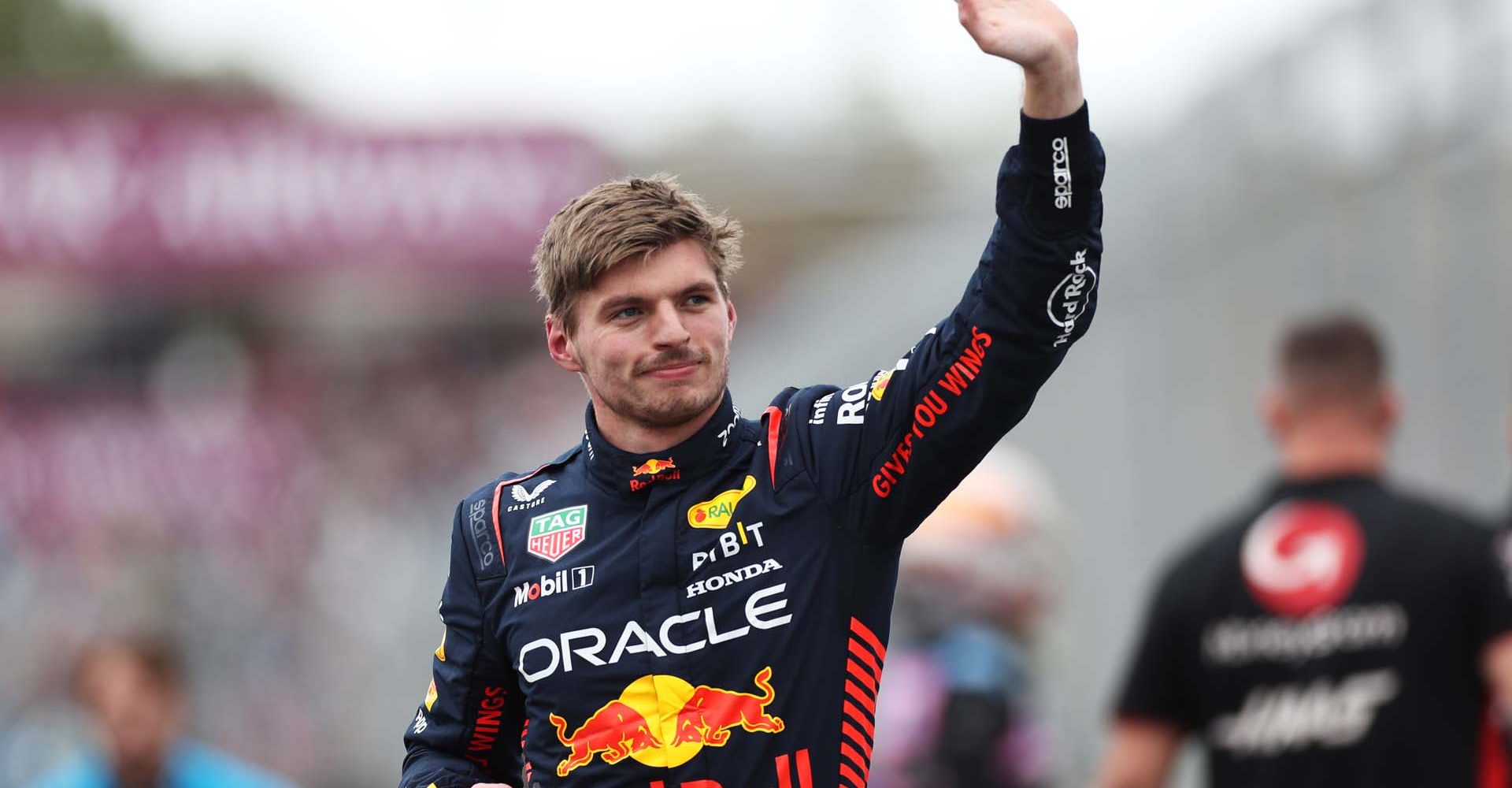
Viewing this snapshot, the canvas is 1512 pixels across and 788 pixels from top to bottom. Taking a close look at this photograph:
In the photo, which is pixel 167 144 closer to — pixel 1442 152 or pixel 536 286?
pixel 1442 152

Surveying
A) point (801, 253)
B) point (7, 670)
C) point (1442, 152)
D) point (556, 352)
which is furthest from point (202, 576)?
point (801, 253)

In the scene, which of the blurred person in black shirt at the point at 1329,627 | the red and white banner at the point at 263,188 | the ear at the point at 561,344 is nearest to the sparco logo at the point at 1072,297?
the ear at the point at 561,344

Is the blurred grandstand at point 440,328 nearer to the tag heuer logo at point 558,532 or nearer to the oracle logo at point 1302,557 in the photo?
the oracle logo at point 1302,557

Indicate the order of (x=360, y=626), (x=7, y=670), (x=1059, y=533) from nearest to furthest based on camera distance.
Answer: (x=1059, y=533)
(x=360, y=626)
(x=7, y=670)

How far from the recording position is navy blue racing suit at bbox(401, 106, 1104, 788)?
2.92 metres

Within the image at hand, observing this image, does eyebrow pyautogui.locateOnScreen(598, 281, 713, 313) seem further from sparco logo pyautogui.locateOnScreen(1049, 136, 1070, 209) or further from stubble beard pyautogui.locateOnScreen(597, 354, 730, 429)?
sparco logo pyautogui.locateOnScreen(1049, 136, 1070, 209)

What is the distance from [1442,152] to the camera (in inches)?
286

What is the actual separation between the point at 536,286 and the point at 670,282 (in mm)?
300

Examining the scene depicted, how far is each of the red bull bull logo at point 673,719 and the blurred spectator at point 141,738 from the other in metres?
2.96

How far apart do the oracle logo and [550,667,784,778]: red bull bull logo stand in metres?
2.04

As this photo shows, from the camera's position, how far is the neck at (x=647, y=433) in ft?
10.6

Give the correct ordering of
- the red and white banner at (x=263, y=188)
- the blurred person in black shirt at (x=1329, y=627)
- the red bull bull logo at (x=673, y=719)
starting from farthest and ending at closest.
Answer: the red and white banner at (x=263, y=188), the blurred person in black shirt at (x=1329, y=627), the red bull bull logo at (x=673, y=719)

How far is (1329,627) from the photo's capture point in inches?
184

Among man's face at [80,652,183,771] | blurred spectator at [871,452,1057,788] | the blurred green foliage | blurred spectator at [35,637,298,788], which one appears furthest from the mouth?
the blurred green foliage
